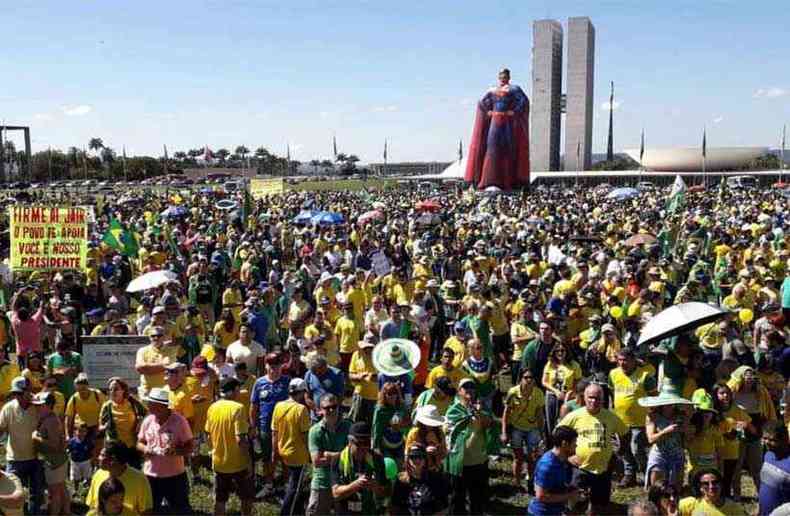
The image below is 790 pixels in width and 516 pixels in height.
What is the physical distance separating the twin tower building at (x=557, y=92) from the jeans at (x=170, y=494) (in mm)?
105200

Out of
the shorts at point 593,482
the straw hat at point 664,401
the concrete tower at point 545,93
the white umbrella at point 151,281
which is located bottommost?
the shorts at point 593,482

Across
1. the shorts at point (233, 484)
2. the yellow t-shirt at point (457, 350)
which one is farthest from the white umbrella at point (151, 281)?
the shorts at point (233, 484)

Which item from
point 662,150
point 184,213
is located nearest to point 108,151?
point 662,150

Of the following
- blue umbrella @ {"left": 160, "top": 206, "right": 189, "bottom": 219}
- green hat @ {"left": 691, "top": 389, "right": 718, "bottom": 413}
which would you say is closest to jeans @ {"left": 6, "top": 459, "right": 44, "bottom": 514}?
green hat @ {"left": 691, "top": 389, "right": 718, "bottom": 413}

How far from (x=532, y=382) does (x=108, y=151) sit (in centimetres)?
→ 14135

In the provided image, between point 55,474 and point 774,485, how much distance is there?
547 centimetres

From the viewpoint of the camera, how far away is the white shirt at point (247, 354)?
334 inches

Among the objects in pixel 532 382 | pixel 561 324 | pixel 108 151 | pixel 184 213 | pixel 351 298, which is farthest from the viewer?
pixel 108 151

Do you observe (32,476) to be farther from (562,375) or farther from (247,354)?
(562,375)

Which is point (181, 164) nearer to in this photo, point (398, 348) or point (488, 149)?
point (488, 149)

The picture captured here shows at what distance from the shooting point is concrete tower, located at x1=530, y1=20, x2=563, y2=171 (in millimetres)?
107938

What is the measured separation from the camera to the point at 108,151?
13788 cm

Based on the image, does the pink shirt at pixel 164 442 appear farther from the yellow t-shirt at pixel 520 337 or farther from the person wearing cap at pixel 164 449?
the yellow t-shirt at pixel 520 337

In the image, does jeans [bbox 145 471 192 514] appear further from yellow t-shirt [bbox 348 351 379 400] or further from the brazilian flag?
the brazilian flag
